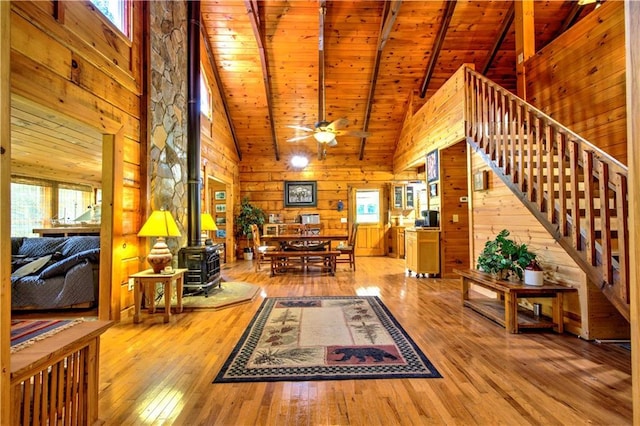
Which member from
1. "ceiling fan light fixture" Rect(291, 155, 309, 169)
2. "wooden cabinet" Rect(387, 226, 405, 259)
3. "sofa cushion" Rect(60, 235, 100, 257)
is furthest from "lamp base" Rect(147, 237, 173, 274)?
"wooden cabinet" Rect(387, 226, 405, 259)

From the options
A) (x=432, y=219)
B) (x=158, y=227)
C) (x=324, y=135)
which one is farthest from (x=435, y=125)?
(x=158, y=227)

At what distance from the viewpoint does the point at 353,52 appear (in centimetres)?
652

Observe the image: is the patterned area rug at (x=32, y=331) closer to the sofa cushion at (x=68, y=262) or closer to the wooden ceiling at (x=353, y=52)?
the sofa cushion at (x=68, y=262)

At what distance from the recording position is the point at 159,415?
5.61 ft

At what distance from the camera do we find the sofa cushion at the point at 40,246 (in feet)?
12.9

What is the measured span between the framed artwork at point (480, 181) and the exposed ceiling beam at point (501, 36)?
11.8 ft

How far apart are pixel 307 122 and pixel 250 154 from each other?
6.88 feet

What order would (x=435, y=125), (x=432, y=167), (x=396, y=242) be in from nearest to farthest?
(x=435, y=125), (x=432, y=167), (x=396, y=242)

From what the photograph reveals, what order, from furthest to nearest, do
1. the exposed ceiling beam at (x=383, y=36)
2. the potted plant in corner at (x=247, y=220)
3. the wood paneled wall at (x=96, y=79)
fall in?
1. the potted plant in corner at (x=247, y=220)
2. the exposed ceiling beam at (x=383, y=36)
3. the wood paneled wall at (x=96, y=79)

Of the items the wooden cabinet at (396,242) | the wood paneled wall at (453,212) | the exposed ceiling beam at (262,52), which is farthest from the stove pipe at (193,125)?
the wooden cabinet at (396,242)

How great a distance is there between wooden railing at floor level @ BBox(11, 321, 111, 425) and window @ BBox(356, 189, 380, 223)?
8007mm

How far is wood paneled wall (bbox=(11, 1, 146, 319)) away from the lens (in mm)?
2283

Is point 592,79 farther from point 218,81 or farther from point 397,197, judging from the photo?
point 218,81

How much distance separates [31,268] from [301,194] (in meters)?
6.36
